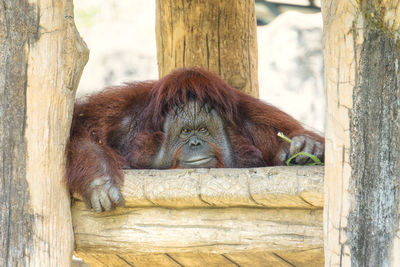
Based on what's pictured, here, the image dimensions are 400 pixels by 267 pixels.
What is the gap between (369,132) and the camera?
2.00m

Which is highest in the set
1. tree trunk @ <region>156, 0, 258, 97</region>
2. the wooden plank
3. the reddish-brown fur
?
tree trunk @ <region>156, 0, 258, 97</region>

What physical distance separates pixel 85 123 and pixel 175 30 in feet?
4.52

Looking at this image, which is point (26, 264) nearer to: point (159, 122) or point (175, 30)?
point (159, 122)

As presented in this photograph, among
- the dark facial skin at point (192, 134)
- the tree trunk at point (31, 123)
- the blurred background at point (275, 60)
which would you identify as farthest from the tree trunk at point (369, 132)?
the blurred background at point (275, 60)

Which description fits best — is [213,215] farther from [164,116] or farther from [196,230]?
[164,116]

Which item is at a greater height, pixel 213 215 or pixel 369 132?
pixel 369 132

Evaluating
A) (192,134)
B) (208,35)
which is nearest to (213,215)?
(192,134)

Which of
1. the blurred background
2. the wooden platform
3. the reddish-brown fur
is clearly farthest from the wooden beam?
the blurred background

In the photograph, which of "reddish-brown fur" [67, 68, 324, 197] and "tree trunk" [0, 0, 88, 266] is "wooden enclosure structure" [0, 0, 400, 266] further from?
"reddish-brown fur" [67, 68, 324, 197]

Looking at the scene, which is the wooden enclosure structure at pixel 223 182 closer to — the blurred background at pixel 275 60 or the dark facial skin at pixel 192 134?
the dark facial skin at pixel 192 134

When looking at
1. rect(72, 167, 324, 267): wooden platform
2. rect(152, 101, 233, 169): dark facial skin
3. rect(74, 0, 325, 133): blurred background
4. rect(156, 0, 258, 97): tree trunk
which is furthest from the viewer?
rect(74, 0, 325, 133): blurred background

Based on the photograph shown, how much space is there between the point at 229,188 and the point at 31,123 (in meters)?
0.87

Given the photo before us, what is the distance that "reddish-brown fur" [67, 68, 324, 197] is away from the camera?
3611mm

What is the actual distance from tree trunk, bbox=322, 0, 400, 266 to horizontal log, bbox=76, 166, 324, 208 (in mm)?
465
